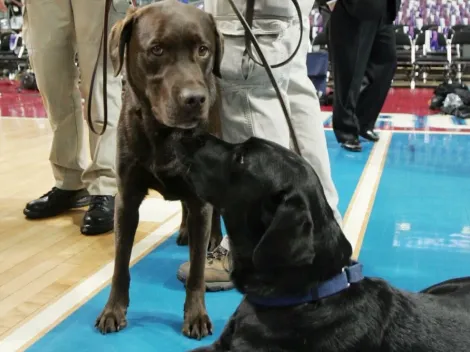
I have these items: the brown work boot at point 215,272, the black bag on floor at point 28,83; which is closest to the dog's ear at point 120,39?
the brown work boot at point 215,272

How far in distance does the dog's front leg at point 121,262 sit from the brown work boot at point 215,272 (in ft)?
1.03

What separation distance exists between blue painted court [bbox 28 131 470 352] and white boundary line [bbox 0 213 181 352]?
5cm

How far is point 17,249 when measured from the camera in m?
3.08

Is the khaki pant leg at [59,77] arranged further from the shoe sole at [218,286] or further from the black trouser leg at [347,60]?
the black trouser leg at [347,60]

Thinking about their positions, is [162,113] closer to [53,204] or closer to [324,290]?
[324,290]

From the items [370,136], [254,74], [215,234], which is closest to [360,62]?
[370,136]

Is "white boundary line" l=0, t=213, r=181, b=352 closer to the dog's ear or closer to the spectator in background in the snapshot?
the spectator in background

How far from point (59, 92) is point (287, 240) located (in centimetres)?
231

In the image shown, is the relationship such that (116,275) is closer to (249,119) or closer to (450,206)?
(249,119)

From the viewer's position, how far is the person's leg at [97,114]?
3.23 metres

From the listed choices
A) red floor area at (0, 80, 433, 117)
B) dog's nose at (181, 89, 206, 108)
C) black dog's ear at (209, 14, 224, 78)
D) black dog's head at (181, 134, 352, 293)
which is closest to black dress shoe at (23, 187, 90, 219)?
black dog's ear at (209, 14, 224, 78)

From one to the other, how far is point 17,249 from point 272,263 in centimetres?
192

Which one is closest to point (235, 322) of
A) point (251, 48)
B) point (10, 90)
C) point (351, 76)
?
point (251, 48)

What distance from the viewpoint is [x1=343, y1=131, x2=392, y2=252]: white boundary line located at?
3.26 m
